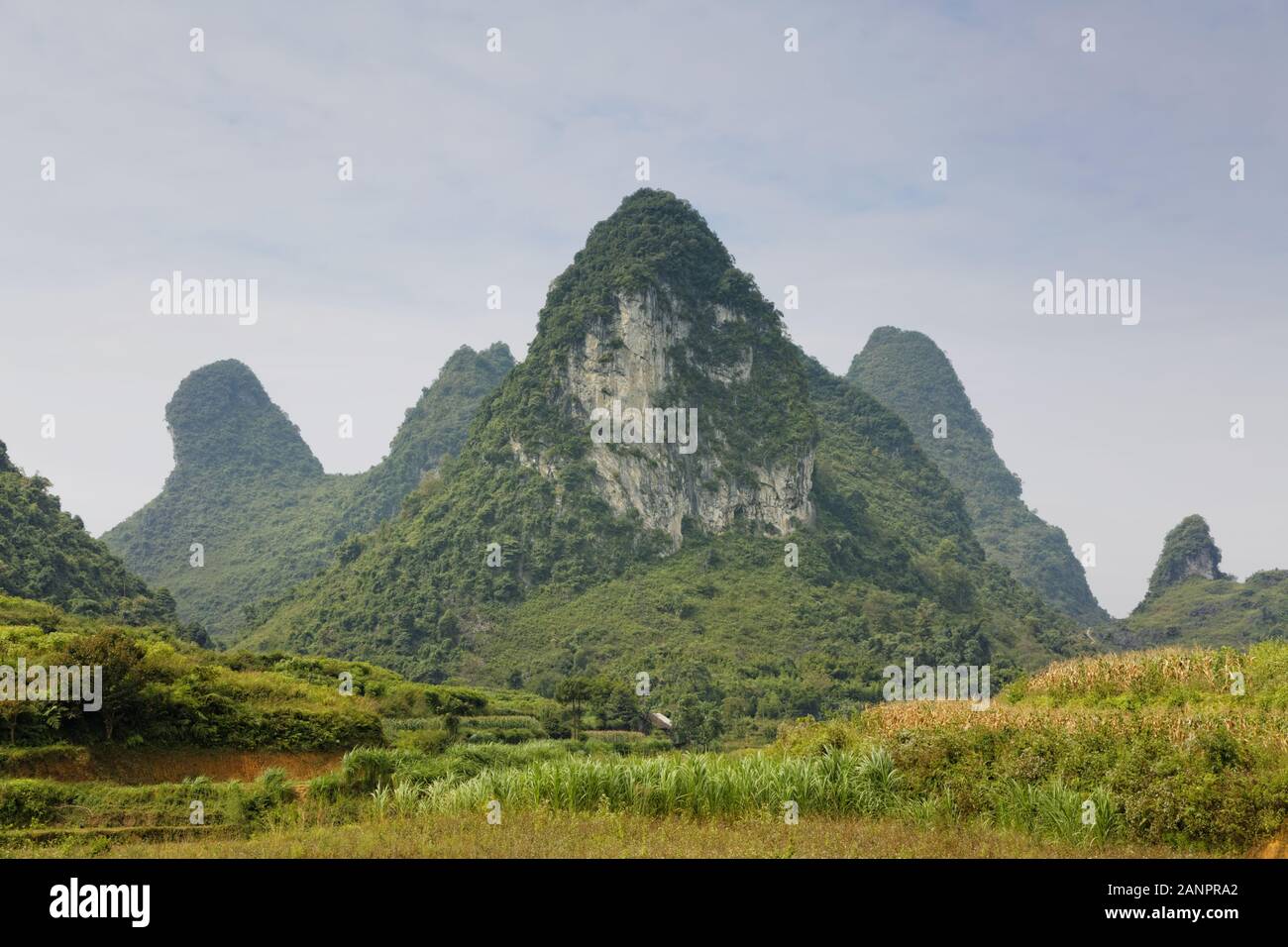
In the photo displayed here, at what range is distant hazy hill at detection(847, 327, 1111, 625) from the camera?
131500mm

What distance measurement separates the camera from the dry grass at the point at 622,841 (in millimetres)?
8172

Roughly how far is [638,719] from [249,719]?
2253 cm

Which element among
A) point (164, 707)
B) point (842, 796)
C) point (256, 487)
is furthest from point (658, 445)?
point (256, 487)

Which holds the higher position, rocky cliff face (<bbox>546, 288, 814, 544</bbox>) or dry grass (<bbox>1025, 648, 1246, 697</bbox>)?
rocky cliff face (<bbox>546, 288, 814, 544</bbox>)

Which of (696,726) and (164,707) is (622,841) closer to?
(164,707)

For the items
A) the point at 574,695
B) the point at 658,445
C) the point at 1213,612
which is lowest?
the point at 1213,612

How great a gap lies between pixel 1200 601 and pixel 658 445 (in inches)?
2212

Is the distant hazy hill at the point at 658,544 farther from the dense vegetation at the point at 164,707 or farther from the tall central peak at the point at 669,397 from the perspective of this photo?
the dense vegetation at the point at 164,707

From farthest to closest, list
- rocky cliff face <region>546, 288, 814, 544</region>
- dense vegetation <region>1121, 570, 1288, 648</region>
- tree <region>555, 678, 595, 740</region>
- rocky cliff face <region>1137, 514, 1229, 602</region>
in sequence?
rocky cliff face <region>1137, 514, 1229, 602</region>, dense vegetation <region>1121, 570, 1288, 648</region>, rocky cliff face <region>546, 288, 814, 544</region>, tree <region>555, 678, 595, 740</region>

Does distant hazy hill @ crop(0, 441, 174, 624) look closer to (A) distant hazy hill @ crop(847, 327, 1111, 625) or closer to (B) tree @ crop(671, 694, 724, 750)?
(B) tree @ crop(671, 694, 724, 750)

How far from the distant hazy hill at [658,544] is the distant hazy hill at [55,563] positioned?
48.6 feet

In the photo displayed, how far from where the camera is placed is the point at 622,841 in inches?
357

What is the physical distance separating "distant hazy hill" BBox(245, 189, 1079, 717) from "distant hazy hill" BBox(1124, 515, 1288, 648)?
37.0 ft

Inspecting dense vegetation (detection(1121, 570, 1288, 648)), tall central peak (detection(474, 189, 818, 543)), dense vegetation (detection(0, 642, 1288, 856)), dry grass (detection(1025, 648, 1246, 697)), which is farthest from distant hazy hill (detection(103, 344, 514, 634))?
dry grass (detection(1025, 648, 1246, 697))
